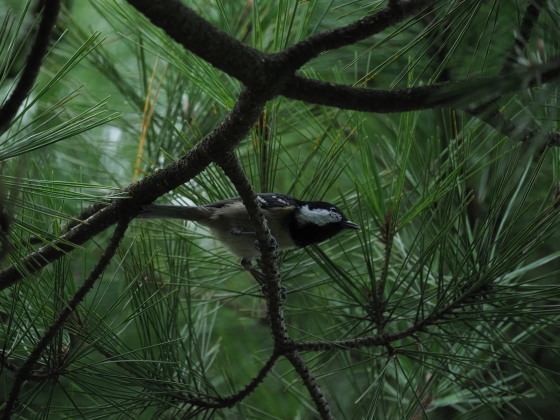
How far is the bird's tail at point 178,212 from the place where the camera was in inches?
62.4

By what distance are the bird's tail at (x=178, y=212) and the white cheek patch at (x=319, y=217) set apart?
26 centimetres

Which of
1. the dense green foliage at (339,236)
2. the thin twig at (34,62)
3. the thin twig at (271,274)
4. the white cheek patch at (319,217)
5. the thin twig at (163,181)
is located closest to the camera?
the thin twig at (34,62)

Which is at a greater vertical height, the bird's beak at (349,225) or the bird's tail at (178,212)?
the bird's tail at (178,212)

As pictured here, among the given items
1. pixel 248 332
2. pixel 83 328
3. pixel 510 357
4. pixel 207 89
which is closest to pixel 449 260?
pixel 510 357

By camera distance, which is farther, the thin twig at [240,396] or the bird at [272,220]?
the bird at [272,220]

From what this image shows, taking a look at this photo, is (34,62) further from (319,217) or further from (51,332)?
(319,217)

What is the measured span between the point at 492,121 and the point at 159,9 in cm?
57

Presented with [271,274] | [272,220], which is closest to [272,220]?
[272,220]

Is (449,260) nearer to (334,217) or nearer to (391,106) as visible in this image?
(334,217)

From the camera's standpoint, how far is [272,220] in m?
1.80

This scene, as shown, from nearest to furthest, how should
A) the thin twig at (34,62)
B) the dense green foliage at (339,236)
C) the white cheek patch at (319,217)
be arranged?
1. the thin twig at (34,62)
2. the dense green foliage at (339,236)
3. the white cheek patch at (319,217)

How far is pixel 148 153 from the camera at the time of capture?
206cm

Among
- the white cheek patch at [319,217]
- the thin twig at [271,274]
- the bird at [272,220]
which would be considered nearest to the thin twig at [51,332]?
the thin twig at [271,274]

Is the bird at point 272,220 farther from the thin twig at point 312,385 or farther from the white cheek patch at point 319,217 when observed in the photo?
the thin twig at point 312,385
